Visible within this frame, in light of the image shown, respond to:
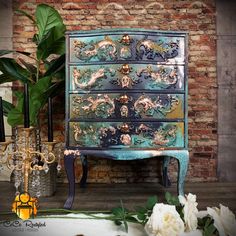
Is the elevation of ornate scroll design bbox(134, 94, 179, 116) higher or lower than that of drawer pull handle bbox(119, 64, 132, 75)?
lower

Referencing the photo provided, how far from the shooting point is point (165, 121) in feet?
8.54

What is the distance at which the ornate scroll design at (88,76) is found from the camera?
2588 mm

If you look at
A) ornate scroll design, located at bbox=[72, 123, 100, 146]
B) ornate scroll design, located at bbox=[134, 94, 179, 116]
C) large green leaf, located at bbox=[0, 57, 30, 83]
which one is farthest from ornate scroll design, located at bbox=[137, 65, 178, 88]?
large green leaf, located at bbox=[0, 57, 30, 83]

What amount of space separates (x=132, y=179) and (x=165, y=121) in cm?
115

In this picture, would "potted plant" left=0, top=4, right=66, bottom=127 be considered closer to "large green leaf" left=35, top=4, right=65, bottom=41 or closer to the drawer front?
"large green leaf" left=35, top=4, right=65, bottom=41

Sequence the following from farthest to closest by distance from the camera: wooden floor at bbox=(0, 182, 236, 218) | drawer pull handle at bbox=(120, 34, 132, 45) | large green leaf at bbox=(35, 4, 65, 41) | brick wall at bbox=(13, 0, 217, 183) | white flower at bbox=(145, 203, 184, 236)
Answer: brick wall at bbox=(13, 0, 217, 183) → large green leaf at bbox=(35, 4, 65, 41) → wooden floor at bbox=(0, 182, 236, 218) → drawer pull handle at bbox=(120, 34, 132, 45) → white flower at bbox=(145, 203, 184, 236)

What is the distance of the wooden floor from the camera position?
105 inches

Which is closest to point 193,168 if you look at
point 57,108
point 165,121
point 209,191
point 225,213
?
point 209,191

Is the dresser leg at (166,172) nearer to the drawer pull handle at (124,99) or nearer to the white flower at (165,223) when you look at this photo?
the drawer pull handle at (124,99)

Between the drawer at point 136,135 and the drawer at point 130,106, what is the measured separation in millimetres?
63

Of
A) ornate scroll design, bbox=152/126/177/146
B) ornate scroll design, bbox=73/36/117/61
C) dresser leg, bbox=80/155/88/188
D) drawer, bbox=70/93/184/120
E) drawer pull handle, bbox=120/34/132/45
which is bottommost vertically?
dresser leg, bbox=80/155/88/188

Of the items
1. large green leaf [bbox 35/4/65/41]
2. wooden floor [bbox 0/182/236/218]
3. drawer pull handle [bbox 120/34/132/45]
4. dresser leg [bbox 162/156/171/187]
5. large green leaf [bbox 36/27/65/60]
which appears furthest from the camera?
dresser leg [bbox 162/156/171/187]

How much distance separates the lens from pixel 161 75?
260 centimetres

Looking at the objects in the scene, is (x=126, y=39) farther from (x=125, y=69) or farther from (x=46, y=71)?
(x=46, y=71)
